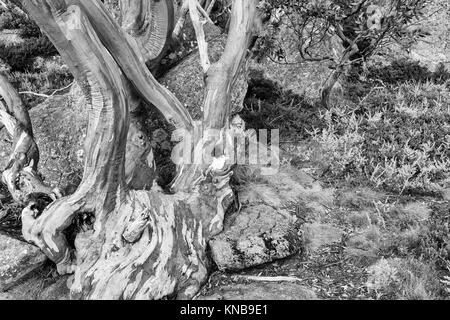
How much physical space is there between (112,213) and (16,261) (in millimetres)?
1171

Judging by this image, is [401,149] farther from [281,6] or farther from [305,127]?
[281,6]

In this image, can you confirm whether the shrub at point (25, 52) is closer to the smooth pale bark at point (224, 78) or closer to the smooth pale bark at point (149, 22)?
the smooth pale bark at point (149, 22)

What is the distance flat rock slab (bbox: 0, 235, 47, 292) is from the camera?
502cm

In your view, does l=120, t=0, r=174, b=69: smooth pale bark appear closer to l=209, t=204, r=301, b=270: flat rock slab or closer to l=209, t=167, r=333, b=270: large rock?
l=209, t=167, r=333, b=270: large rock

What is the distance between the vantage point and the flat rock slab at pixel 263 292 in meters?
4.73

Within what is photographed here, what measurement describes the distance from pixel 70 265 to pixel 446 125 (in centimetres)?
641

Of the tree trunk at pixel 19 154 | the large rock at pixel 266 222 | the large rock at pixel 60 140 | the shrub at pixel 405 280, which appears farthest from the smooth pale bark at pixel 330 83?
the tree trunk at pixel 19 154

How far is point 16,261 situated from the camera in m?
5.09

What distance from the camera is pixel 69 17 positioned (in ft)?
14.1

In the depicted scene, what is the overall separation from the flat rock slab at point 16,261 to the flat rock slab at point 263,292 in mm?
1934

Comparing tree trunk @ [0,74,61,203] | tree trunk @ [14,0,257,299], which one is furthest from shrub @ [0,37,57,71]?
tree trunk @ [14,0,257,299]

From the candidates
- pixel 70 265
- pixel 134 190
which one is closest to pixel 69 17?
pixel 134 190

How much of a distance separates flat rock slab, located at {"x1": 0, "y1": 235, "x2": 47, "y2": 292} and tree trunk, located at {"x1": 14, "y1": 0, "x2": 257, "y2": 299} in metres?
0.27

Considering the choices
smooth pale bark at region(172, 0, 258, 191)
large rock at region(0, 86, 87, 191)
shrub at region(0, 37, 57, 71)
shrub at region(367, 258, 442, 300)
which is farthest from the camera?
shrub at region(0, 37, 57, 71)
